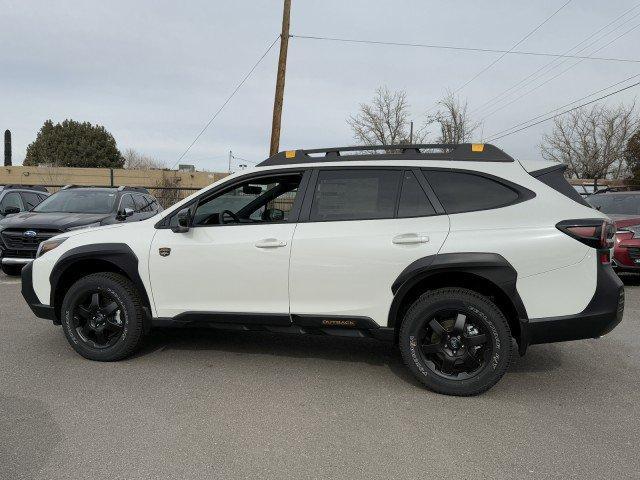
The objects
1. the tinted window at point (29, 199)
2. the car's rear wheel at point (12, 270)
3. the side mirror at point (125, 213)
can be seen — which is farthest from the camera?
the tinted window at point (29, 199)

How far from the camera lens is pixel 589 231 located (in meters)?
3.43

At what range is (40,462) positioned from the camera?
9.08 ft

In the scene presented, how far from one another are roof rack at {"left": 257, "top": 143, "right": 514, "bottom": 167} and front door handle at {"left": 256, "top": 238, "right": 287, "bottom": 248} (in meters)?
0.73

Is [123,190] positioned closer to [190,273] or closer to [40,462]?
[190,273]

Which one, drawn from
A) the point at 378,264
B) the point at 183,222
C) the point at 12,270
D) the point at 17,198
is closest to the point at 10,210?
the point at 17,198

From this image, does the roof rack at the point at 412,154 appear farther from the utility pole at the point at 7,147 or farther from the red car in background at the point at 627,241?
the utility pole at the point at 7,147

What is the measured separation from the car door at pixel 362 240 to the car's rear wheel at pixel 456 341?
27 cm

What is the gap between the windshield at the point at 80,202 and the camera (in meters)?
8.99

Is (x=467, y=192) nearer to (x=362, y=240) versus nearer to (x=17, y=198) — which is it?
(x=362, y=240)

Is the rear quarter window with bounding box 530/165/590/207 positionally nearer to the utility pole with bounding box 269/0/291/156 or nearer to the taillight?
the taillight

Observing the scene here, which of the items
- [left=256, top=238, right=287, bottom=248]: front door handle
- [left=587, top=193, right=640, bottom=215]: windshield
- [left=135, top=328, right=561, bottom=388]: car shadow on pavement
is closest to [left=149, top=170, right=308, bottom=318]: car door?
[left=256, top=238, right=287, bottom=248]: front door handle

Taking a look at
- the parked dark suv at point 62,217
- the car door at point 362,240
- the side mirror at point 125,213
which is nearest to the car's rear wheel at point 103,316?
the car door at point 362,240

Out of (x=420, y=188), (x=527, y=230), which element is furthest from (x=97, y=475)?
(x=527, y=230)

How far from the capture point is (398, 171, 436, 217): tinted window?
3.77m
